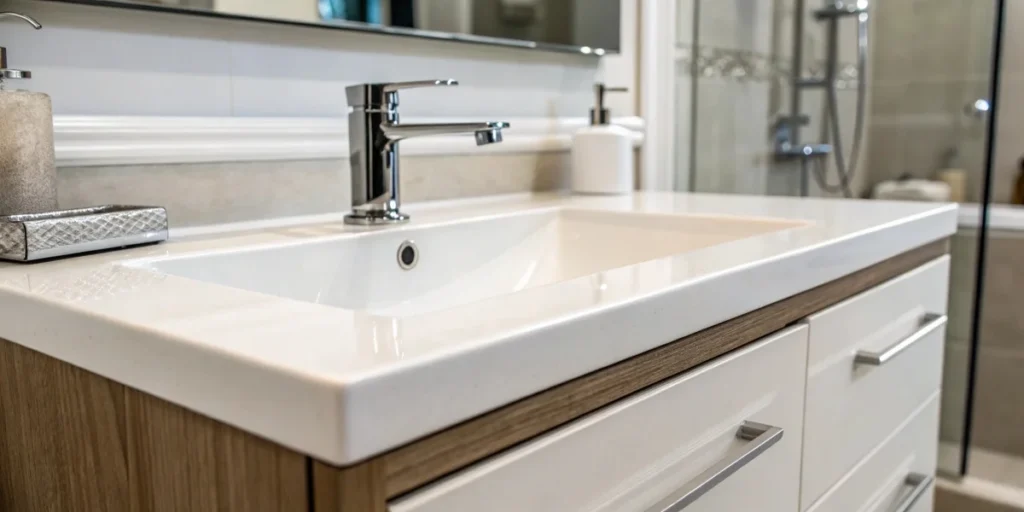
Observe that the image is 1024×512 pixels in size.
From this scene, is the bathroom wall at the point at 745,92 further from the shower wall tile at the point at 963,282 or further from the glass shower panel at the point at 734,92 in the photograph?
the shower wall tile at the point at 963,282

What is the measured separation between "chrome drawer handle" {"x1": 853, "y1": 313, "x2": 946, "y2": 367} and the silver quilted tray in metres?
0.69

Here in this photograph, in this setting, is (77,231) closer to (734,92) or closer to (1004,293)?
(734,92)

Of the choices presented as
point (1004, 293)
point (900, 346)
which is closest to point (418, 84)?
point (900, 346)

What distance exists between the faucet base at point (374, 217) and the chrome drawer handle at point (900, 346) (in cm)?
50

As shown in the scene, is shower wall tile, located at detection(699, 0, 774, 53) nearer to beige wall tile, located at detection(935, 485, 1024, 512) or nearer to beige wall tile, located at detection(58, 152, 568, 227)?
beige wall tile, located at detection(58, 152, 568, 227)

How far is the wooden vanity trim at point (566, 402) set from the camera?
397 millimetres

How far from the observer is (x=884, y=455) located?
97cm

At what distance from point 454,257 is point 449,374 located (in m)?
0.54

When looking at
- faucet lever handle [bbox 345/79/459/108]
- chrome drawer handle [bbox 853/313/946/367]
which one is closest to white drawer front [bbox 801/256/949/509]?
chrome drawer handle [bbox 853/313/946/367]

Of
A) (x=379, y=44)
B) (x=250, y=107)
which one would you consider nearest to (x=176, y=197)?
(x=250, y=107)

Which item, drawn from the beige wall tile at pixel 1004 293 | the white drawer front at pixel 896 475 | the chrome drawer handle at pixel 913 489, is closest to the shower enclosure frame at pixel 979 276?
the beige wall tile at pixel 1004 293

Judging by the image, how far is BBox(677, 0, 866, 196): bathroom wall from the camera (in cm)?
164

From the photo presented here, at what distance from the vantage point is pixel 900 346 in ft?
3.01

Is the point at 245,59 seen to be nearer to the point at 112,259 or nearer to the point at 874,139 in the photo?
the point at 112,259
